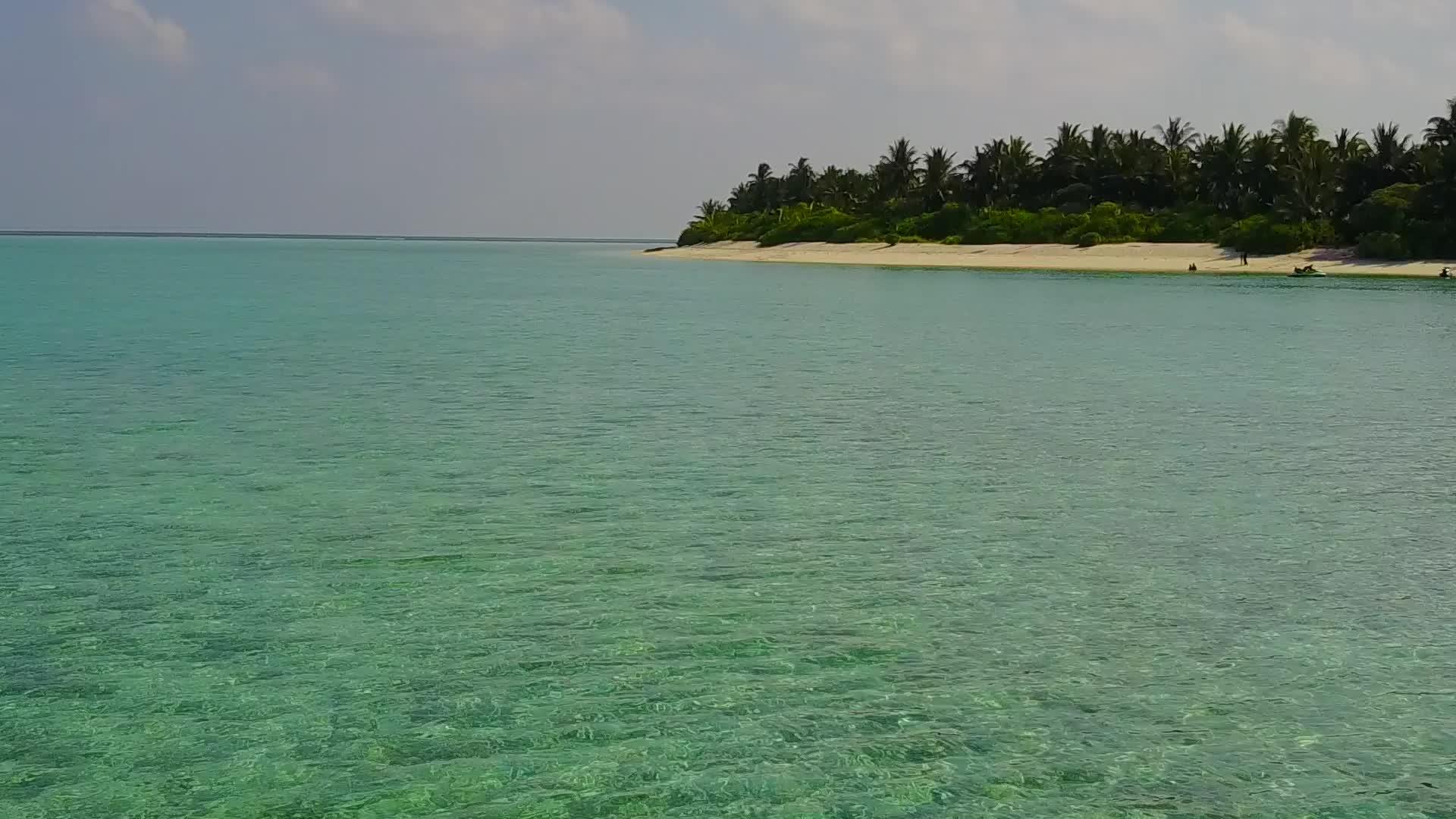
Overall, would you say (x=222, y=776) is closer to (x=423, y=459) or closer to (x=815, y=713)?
(x=815, y=713)

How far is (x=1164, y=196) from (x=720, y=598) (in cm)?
11995

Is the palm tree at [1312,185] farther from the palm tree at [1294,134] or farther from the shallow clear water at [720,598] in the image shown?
the shallow clear water at [720,598]

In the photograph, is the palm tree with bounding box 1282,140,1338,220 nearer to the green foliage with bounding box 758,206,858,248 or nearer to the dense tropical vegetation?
the dense tropical vegetation

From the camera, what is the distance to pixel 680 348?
3975 cm

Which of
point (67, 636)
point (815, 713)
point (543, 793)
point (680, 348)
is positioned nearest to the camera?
point (543, 793)

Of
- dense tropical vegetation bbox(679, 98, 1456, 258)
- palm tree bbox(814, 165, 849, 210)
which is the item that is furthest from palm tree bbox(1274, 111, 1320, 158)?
palm tree bbox(814, 165, 849, 210)

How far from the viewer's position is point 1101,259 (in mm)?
104812

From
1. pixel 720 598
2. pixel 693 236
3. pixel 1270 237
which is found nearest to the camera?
pixel 720 598

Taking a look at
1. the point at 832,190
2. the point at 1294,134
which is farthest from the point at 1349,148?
the point at 832,190

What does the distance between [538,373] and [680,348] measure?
8.55 metres

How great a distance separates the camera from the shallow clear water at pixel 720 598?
→ 27.5ft

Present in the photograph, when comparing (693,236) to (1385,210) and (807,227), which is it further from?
(1385,210)

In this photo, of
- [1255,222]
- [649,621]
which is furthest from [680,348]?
[1255,222]

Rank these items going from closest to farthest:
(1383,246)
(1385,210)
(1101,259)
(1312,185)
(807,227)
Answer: (1383,246)
(1385,210)
(1312,185)
(1101,259)
(807,227)
